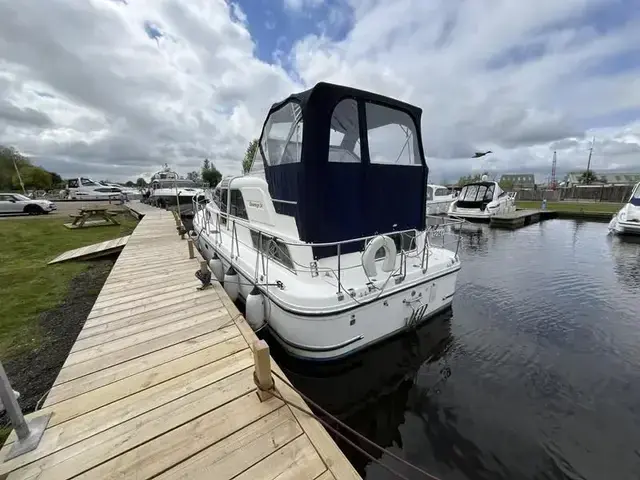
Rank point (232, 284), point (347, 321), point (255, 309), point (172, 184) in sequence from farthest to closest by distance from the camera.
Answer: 1. point (172, 184)
2. point (232, 284)
3. point (255, 309)
4. point (347, 321)

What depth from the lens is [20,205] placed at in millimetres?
18359

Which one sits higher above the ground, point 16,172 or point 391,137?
point 16,172

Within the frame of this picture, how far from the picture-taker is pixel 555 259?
948 cm

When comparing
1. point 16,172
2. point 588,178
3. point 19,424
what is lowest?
point 19,424

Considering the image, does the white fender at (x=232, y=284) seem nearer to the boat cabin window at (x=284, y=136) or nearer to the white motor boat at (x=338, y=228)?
the white motor boat at (x=338, y=228)

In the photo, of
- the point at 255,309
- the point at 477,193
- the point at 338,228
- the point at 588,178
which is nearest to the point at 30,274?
the point at 255,309

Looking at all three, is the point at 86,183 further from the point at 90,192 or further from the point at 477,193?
the point at 477,193

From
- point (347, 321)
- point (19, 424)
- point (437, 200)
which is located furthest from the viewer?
point (437, 200)

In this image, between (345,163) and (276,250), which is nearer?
(345,163)

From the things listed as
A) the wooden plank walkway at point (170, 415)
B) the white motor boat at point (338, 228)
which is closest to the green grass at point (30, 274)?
the wooden plank walkway at point (170, 415)

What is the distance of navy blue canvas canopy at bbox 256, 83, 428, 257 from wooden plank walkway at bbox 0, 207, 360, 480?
195 cm

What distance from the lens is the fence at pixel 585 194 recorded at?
1085 inches

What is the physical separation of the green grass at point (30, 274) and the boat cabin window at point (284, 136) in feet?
15.2

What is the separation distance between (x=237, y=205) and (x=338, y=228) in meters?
3.28
